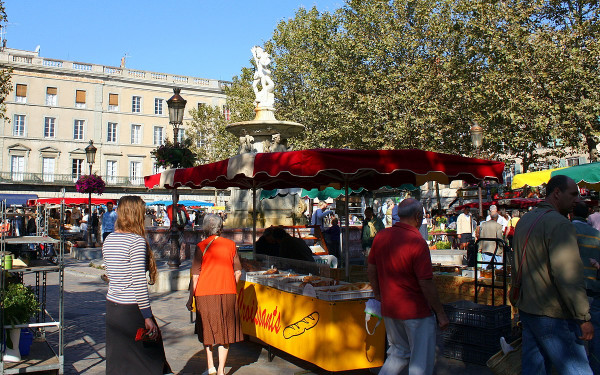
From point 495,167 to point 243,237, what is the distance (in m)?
10.8

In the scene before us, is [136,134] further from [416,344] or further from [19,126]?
[416,344]

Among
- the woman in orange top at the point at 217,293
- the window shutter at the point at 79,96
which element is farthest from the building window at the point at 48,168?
the woman in orange top at the point at 217,293

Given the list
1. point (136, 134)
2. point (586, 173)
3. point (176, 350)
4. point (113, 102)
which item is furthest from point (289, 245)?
point (136, 134)

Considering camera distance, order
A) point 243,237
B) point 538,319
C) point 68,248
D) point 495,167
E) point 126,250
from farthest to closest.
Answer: point 68,248 < point 243,237 < point 495,167 < point 126,250 < point 538,319

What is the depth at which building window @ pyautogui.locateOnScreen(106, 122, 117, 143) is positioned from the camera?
186 ft

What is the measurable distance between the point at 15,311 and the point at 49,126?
2102 inches

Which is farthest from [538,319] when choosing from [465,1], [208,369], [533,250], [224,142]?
[224,142]

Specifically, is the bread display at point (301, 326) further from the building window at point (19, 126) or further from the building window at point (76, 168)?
the building window at point (19, 126)

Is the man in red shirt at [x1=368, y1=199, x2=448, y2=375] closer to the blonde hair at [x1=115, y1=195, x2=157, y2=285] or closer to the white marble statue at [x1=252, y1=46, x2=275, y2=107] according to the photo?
the blonde hair at [x1=115, y1=195, x2=157, y2=285]

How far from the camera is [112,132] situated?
5691 cm

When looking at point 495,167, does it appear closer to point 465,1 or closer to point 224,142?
point 465,1

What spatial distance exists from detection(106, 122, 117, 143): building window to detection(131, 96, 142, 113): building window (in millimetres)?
2471

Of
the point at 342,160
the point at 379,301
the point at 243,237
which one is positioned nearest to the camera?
the point at 379,301

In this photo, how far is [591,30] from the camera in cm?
2275
